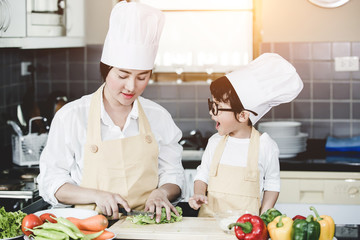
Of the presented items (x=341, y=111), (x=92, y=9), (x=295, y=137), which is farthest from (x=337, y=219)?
(x=92, y=9)

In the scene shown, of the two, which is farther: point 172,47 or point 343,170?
point 172,47

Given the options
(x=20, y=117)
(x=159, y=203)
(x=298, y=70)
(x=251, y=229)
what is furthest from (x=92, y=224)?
(x=298, y=70)

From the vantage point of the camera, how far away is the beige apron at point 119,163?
2.30m

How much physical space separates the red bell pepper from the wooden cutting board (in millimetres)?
99

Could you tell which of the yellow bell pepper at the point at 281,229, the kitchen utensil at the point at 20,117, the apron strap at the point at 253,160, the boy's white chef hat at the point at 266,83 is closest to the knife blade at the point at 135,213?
the yellow bell pepper at the point at 281,229

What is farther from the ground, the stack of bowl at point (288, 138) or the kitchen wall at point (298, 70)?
the kitchen wall at point (298, 70)

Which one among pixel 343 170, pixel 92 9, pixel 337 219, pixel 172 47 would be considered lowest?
pixel 337 219

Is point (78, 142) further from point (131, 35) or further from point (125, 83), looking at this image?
point (131, 35)

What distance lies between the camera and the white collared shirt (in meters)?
2.28

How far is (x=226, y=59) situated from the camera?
417 centimetres

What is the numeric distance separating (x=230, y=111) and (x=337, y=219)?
4.76 feet

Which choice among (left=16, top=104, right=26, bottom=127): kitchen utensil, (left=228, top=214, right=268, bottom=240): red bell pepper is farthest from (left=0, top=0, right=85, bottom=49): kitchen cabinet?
(left=228, top=214, right=268, bottom=240): red bell pepper

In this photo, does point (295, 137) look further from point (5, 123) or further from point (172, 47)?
point (5, 123)

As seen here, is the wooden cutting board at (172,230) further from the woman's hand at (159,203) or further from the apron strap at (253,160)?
the apron strap at (253,160)
